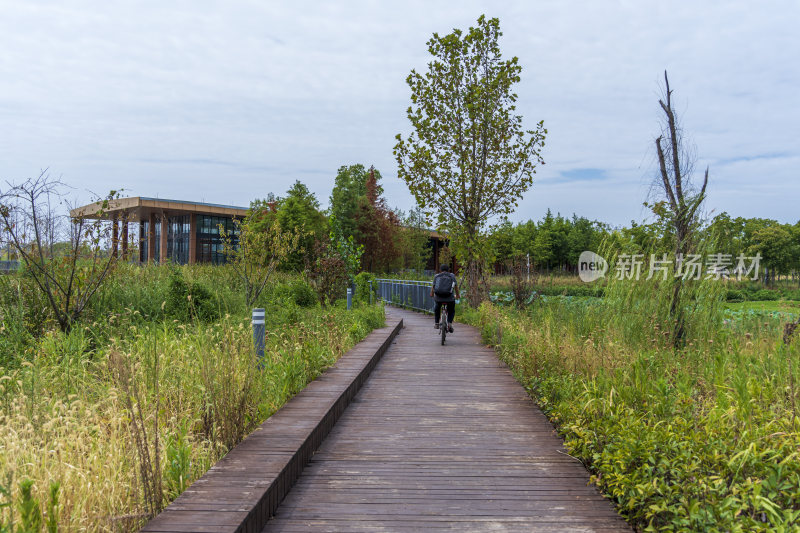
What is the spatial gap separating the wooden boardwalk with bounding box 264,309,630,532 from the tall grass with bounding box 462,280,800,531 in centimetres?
27

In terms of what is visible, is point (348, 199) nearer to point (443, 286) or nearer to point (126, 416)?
point (443, 286)

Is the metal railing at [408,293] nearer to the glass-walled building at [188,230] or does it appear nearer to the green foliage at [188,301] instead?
the green foliage at [188,301]

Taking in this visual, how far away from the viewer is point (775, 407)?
4.46m

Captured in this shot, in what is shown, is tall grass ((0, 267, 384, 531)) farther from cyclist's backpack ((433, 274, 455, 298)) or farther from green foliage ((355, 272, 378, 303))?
green foliage ((355, 272, 378, 303))

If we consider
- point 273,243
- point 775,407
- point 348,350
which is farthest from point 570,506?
point 273,243

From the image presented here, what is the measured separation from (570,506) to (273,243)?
35.1ft

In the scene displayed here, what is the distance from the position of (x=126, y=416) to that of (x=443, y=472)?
2.51 m

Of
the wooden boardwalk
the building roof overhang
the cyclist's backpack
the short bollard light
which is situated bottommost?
the wooden boardwalk

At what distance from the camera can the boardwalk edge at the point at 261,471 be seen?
3043 millimetres

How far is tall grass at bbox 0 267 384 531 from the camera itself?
3217 mm

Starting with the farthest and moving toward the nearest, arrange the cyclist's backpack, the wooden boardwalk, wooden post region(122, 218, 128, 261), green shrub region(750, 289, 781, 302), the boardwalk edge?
green shrub region(750, 289, 781, 302) < the cyclist's backpack < wooden post region(122, 218, 128, 261) < the wooden boardwalk < the boardwalk edge

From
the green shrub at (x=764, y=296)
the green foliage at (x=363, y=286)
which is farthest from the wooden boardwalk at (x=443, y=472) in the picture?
the green shrub at (x=764, y=296)

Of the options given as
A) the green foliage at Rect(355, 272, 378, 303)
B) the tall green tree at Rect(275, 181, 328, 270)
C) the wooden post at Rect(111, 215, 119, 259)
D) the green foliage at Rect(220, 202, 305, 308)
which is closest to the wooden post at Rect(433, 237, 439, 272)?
the tall green tree at Rect(275, 181, 328, 270)

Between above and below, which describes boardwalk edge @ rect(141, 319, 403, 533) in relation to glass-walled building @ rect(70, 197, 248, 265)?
below
